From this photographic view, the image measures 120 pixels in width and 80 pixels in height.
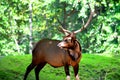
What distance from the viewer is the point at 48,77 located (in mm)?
7906

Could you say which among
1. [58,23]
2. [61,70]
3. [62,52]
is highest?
[62,52]

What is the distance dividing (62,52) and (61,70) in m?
2.69

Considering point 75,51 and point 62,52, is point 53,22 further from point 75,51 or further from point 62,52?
point 75,51

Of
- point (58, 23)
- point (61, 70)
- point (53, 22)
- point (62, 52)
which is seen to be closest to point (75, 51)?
point (62, 52)

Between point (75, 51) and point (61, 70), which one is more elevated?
point (75, 51)

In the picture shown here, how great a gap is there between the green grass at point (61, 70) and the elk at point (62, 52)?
1.41 m

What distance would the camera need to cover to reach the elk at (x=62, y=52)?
5.54m

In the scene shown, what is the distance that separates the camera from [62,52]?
19.5ft

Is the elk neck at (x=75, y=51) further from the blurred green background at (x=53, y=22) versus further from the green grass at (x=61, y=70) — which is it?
the blurred green background at (x=53, y=22)

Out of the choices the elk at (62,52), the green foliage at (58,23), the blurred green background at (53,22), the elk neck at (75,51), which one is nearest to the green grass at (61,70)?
the elk at (62,52)

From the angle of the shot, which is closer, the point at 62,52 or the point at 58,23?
the point at 62,52

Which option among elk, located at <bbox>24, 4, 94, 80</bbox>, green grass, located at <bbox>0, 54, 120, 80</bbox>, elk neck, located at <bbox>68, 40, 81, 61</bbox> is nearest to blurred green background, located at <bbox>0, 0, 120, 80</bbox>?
green grass, located at <bbox>0, 54, 120, 80</bbox>

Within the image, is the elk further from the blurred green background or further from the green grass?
the blurred green background

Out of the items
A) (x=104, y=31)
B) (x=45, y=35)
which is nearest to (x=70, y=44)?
(x=104, y=31)
